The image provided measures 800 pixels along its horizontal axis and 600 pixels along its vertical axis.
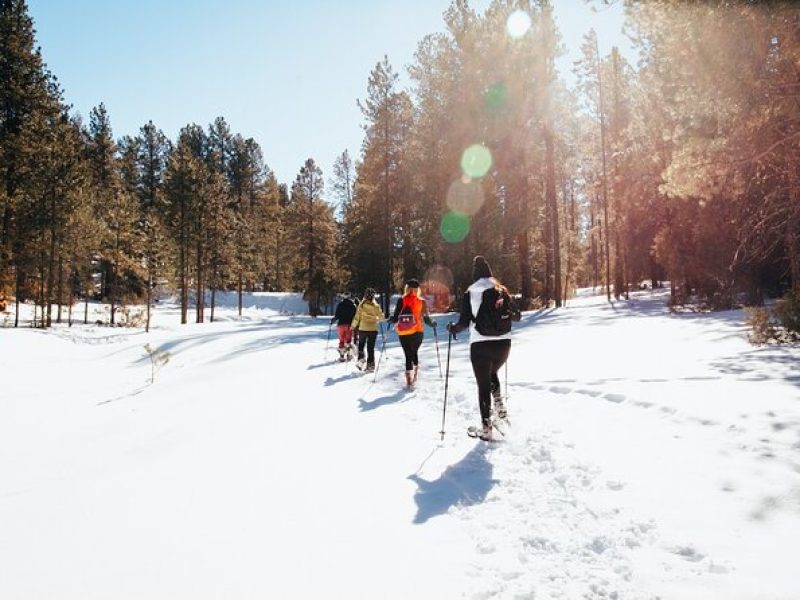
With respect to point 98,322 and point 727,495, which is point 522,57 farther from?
point 98,322

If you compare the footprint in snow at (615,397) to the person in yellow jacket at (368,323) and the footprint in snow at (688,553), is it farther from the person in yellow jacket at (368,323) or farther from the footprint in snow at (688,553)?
the person in yellow jacket at (368,323)

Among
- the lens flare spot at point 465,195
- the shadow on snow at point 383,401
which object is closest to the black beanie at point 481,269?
the shadow on snow at point 383,401

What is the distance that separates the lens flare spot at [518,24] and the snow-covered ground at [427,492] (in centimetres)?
2013

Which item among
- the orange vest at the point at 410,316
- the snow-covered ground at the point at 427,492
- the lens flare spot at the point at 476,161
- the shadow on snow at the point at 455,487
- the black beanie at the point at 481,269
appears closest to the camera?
the snow-covered ground at the point at 427,492

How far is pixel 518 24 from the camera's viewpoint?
993 inches

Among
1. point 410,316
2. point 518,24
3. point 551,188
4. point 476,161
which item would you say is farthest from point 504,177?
point 410,316

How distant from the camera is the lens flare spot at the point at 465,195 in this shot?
25344 millimetres

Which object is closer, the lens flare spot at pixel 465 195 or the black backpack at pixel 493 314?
the black backpack at pixel 493 314

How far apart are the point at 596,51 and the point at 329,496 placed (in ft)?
130

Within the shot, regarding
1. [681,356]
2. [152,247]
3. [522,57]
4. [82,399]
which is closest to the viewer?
[681,356]

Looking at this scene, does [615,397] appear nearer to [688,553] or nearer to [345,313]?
[688,553]

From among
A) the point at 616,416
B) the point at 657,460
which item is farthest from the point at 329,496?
the point at 616,416

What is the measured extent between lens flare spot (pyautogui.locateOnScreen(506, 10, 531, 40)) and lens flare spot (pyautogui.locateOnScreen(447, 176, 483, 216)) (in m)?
7.18

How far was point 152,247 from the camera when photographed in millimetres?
35250
